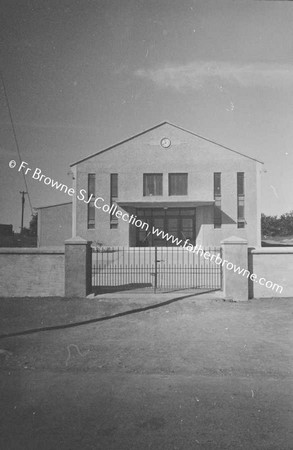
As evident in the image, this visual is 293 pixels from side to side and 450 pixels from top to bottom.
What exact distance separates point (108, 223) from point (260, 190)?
13785 mm

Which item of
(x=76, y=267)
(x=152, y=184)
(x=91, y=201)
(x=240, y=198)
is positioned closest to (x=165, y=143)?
(x=152, y=184)

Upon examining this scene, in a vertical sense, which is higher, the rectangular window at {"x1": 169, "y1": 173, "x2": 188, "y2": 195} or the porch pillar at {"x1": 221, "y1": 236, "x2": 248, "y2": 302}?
the rectangular window at {"x1": 169, "y1": 173, "x2": 188, "y2": 195}

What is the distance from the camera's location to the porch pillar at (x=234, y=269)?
971cm

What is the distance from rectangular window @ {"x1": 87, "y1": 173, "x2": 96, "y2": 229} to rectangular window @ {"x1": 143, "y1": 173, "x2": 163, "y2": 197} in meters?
4.70

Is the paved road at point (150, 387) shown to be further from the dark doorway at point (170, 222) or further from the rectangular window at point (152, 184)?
the rectangular window at point (152, 184)

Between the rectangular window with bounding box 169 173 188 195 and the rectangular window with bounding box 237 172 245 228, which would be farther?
the rectangular window with bounding box 169 173 188 195

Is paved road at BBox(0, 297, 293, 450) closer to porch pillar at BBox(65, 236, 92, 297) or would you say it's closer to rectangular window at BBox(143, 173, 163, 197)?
porch pillar at BBox(65, 236, 92, 297)

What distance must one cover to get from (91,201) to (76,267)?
1954 cm

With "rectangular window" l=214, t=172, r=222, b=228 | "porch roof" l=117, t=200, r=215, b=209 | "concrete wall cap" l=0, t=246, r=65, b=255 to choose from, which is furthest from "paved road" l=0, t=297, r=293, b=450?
"rectangular window" l=214, t=172, r=222, b=228

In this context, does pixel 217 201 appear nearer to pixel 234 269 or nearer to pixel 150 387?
pixel 234 269

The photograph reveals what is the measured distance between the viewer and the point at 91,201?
2902 centimetres

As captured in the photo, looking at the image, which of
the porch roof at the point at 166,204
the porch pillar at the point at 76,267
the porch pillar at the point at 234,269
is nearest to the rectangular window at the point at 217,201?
A: the porch roof at the point at 166,204

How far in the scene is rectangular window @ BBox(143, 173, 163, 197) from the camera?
95.2 feet

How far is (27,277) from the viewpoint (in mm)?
10297
